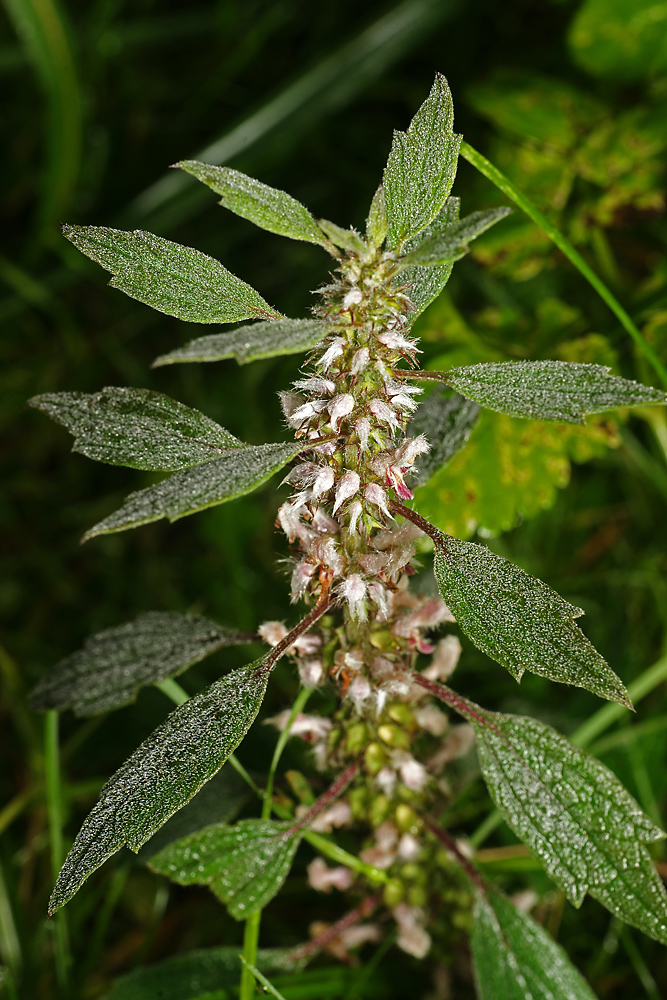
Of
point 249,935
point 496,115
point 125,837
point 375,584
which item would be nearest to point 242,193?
point 375,584

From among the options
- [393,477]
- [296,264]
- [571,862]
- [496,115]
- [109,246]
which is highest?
[496,115]

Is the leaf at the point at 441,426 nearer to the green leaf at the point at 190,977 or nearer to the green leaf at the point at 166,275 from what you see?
the green leaf at the point at 166,275

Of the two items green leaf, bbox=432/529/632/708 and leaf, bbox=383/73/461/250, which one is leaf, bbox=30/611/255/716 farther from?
leaf, bbox=383/73/461/250

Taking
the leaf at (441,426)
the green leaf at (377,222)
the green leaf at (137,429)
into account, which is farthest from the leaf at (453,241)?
the leaf at (441,426)

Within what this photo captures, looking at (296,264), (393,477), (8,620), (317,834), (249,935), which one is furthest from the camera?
(296,264)

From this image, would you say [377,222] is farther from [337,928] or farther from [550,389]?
[337,928]

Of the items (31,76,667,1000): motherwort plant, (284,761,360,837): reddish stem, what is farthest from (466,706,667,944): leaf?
(284,761,360,837): reddish stem

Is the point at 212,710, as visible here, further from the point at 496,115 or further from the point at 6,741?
the point at 496,115
